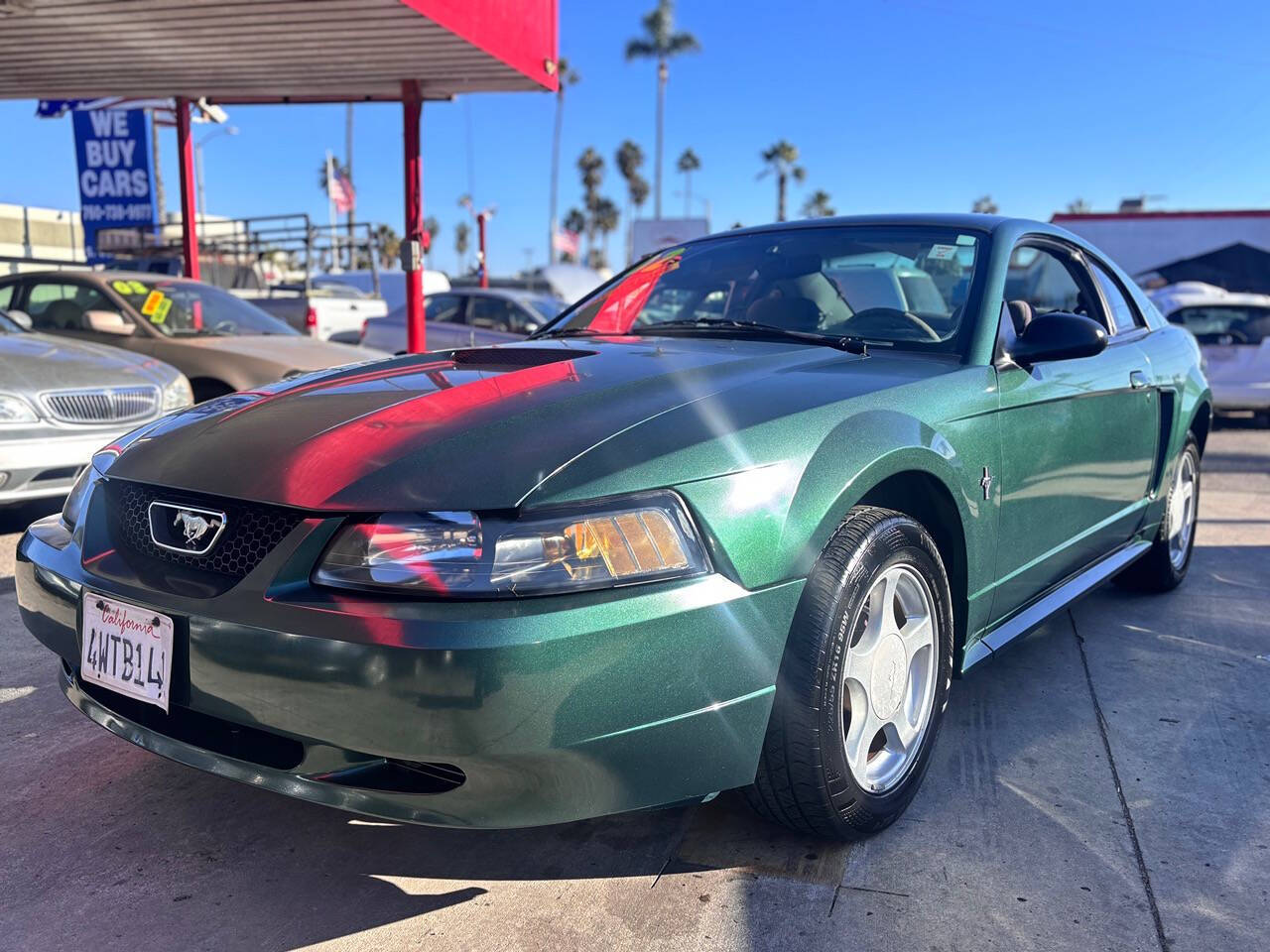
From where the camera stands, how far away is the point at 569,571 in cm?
174

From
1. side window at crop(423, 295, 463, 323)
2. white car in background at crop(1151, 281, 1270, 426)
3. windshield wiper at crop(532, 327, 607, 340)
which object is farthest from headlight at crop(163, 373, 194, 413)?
white car in background at crop(1151, 281, 1270, 426)

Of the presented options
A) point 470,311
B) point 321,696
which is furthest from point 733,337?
point 470,311

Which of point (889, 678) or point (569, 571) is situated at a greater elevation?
point (569, 571)

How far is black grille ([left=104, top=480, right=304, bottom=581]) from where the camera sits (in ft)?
6.12

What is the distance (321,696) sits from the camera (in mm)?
1724

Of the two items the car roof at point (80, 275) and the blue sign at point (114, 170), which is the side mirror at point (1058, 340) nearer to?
the car roof at point (80, 275)

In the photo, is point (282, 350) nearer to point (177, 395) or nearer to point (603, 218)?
point (177, 395)

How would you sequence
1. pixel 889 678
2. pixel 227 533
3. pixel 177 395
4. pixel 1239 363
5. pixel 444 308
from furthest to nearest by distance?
pixel 444 308 < pixel 1239 363 < pixel 177 395 < pixel 889 678 < pixel 227 533

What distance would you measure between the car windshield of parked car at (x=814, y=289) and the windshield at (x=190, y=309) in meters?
4.66

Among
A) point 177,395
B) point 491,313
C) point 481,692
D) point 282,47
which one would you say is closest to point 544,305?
point 491,313

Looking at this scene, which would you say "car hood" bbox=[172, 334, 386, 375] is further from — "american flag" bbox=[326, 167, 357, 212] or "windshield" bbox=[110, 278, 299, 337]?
"american flag" bbox=[326, 167, 357, 212]

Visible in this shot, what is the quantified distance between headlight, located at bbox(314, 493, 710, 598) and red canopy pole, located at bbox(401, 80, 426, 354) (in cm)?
894

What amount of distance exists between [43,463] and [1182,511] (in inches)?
203

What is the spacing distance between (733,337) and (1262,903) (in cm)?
183
